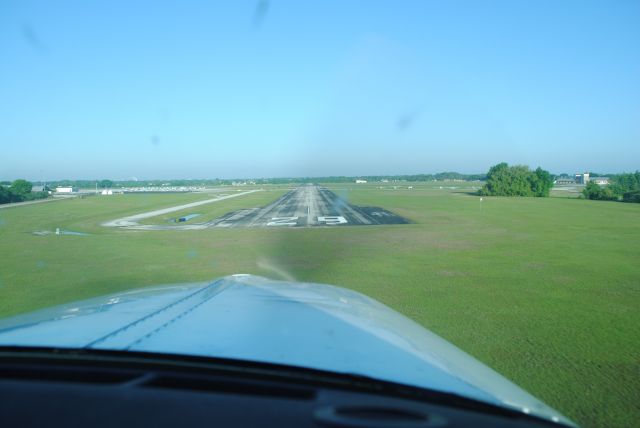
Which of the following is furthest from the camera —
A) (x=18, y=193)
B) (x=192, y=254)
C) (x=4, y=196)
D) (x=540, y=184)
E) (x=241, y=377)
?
(x=540, y=184)

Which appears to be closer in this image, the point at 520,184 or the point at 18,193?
the point at 18,193

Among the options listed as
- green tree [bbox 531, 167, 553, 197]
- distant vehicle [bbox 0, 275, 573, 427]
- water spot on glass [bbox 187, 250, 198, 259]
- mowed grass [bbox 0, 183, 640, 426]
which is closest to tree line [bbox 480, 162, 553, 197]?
green tree [bbox 531, 167, 553, 197]

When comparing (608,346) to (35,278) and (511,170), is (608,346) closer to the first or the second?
(35,278)

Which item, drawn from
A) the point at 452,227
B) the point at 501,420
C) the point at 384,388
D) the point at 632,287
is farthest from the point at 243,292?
the point at 452,227

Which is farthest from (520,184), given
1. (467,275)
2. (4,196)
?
(4,196)

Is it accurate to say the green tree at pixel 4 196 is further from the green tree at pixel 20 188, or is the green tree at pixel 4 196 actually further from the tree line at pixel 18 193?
the green tree at pixel 20 188

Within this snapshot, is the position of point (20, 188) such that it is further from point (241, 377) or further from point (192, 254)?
point (241, 377)
